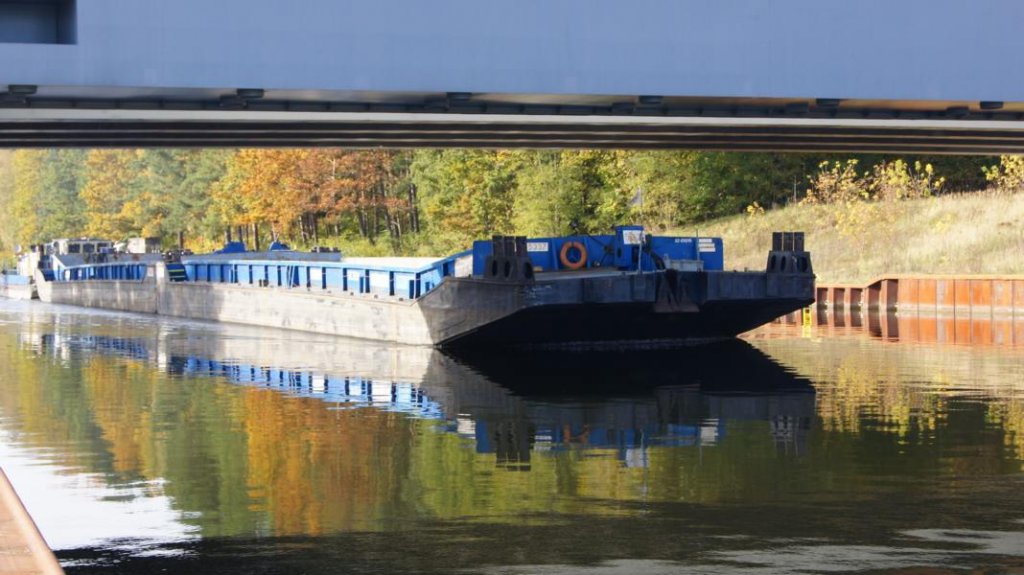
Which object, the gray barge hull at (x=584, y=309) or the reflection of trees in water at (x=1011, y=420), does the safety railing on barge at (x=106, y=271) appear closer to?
the gray barge hull at (x=584, y=309)

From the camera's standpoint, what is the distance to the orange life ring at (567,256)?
31.5 m

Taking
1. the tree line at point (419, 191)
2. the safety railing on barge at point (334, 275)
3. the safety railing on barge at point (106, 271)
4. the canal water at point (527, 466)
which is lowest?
the canal water at point (527, 466)

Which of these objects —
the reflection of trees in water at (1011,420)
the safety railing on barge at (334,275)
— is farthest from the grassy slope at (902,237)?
the reflection of trees in water at (1011,420)

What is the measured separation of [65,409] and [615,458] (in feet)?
30.1

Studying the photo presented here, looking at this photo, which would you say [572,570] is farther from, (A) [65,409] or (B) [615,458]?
(A) [65,409]

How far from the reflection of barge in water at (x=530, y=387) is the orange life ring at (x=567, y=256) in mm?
1931

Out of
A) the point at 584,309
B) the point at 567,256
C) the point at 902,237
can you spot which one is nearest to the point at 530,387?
the point at 584,309

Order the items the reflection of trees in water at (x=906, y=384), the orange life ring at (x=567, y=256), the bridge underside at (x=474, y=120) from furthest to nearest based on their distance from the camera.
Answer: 1. the bridge underside at (x=474, y=120)
2. the orange life ring at (x=567, y=256)
3. the reflection of trees in water at (x=906, y=384)

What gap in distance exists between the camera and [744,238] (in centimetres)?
6322

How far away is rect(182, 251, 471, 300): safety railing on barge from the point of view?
112 ft

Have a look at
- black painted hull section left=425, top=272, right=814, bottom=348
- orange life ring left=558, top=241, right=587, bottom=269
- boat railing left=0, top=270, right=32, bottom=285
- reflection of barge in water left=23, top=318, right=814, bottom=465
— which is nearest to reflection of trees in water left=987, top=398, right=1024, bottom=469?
reflection of barge in water left=23, top=318, right=814, bottom=465

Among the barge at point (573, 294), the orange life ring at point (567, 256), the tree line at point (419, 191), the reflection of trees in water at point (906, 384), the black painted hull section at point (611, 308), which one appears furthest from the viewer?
the tree line at point (419, 191)

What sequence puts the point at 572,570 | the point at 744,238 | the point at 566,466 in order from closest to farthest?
the point at 572,570, the point at 566,466, the point at 744,238

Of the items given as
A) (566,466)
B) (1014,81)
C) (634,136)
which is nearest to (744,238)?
(634,136)
